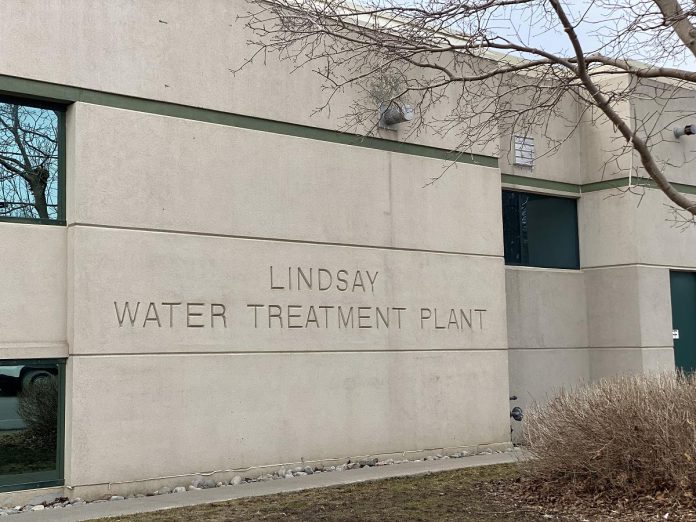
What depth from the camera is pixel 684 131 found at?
16.5m

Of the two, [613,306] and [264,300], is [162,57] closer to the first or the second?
[264,300]

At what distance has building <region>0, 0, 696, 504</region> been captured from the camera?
31.8 feet

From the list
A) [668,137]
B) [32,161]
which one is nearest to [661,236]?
[668,137]

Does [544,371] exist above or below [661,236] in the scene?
below

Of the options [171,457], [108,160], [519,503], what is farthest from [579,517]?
[108,160]

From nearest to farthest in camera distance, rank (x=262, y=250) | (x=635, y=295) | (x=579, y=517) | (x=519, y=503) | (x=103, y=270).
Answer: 1. (x=579, y=517)
2. (x=519, y=503)
3. (x=103, y=270)
4. (x=262, y=250)
5. (x=635, y=295)

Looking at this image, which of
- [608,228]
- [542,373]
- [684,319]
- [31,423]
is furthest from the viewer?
[684,319]

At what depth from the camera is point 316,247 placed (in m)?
11.8

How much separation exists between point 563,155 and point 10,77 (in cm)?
1053

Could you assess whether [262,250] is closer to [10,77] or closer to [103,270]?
[103,270]

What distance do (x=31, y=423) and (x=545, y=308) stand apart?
9628 millimetres

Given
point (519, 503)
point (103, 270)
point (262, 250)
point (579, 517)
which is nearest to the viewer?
point (579, 517)

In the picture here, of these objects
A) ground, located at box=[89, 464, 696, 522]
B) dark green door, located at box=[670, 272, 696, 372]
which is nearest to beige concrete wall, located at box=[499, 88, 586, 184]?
dark green door, located at box=[670, 272, 696, 372]

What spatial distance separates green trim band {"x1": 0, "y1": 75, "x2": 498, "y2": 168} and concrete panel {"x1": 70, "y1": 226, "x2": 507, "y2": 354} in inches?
61.6
